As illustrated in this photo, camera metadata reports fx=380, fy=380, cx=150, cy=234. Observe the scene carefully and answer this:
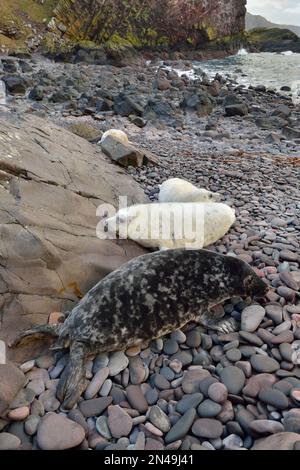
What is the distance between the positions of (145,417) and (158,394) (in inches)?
8.1

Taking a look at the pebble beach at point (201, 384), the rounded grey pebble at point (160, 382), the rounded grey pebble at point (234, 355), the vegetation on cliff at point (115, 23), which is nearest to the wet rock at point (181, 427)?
the pebble beach at point (201, 384)

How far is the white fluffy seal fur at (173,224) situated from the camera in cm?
407

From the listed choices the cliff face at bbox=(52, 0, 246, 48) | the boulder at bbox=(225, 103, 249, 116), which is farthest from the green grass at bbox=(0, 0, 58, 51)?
the boulder at bbox=(225, 103, 249, 116)

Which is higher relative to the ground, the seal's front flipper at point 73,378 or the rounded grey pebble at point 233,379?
the rounded grey pebble at point 233,379

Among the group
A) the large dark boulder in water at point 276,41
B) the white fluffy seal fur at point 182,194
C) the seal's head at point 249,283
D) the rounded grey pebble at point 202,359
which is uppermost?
the large dark boulder in water at point 276,41

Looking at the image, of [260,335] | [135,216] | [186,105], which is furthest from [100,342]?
[186,105]

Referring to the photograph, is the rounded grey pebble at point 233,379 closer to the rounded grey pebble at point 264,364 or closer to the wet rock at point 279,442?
the rounded grey pebble at point 264,364

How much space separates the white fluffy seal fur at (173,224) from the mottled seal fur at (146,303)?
0.79m

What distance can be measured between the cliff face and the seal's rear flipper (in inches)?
1496

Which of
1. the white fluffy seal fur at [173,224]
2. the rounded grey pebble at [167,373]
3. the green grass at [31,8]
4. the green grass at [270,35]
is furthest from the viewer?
the green grass at [270,35]

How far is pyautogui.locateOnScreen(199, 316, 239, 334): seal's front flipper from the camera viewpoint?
115 inches

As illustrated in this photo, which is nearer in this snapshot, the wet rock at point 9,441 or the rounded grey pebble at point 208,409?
the wet rock at point 9,441

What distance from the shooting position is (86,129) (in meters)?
8.37
